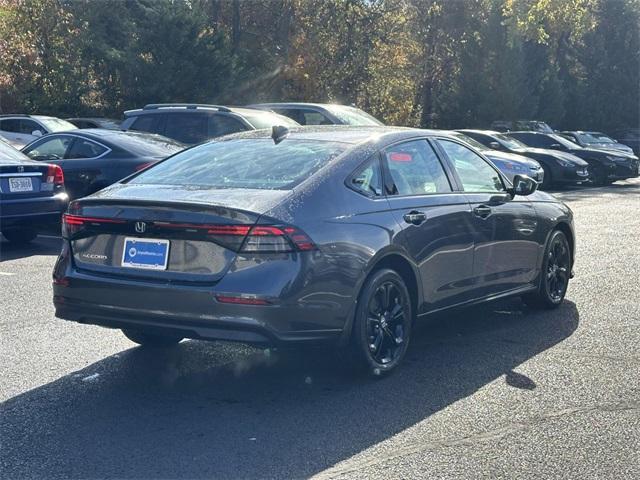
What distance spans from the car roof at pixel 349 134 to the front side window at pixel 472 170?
0.17 metres

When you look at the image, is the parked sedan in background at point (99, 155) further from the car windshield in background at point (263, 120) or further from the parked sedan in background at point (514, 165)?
the parked sedan in background at point (514, 165)

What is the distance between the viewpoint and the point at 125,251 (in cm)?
537

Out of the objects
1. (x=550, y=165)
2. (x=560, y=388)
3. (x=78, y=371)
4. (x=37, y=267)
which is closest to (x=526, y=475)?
(x=560, y=388)

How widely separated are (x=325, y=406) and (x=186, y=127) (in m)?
10.4

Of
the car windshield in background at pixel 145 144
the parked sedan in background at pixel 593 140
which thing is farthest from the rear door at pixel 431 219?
the parked sedan in background at pixel 593 140

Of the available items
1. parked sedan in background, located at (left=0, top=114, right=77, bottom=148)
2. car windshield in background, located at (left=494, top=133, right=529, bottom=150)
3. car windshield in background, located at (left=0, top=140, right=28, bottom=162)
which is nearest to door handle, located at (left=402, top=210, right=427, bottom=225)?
car windshield in background, located at (left=0, top=140, right=28, bottom=162)

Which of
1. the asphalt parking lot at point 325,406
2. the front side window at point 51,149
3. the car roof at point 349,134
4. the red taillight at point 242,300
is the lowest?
the asphalt parking lot at point 325,406

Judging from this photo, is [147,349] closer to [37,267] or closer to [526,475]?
[526,475]

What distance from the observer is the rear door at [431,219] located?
19.8ft

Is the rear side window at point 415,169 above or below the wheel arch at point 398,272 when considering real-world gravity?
above

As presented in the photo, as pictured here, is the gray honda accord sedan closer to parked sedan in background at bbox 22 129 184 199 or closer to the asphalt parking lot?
the asphalt parking lot

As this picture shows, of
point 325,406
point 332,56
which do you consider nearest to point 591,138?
point 332,56

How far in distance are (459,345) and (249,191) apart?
2188 millimetres

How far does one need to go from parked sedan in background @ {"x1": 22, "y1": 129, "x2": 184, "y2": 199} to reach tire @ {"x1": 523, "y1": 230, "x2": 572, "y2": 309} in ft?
18.8
